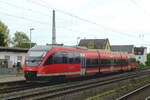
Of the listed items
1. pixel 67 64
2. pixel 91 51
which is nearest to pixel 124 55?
pixel 91 51

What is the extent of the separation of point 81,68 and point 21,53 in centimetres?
943

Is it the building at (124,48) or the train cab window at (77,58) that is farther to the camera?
the building at (124,48)

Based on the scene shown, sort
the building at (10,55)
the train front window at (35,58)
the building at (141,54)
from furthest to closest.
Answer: the building at (141,54) → the building at (10,55) → the train front window at (35,58)

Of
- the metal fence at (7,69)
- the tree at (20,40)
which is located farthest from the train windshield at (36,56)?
the tree at (20,40)

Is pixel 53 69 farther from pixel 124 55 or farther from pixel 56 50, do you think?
pixel 124 55

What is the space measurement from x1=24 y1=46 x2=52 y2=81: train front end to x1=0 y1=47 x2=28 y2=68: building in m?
7.49

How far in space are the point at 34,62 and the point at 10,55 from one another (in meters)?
10.3

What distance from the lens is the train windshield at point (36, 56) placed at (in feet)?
52.5

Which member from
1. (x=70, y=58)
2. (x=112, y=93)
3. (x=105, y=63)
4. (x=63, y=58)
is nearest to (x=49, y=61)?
(x=63, y=58)

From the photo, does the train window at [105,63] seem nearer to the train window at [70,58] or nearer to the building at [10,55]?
the train window at [70,58]

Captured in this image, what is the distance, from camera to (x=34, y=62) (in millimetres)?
16062

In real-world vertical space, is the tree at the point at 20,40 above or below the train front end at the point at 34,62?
above

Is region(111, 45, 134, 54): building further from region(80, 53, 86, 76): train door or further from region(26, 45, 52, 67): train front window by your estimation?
region(26, 45, 52, 67): train front window

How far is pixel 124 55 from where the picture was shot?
32781 millimetres
